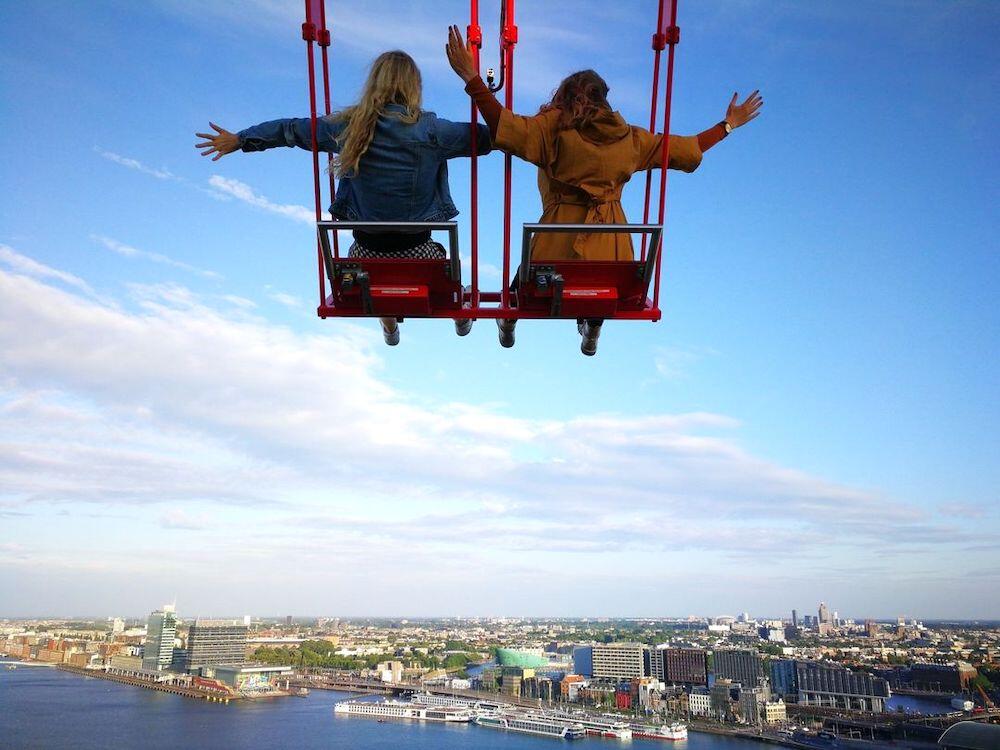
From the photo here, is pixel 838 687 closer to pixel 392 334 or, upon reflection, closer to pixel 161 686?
pixel 161 686

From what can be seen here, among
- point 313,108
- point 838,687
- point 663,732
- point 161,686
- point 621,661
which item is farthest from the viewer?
point 621,661

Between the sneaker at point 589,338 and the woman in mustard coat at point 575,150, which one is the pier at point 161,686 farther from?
the woman in mustard coat at point 575,150

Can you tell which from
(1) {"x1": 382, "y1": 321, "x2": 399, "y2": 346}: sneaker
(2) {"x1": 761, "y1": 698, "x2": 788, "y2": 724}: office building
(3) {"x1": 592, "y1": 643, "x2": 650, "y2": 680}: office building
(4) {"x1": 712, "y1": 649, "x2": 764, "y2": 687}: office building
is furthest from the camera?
(3) {"x1": 592, "y1": 643, "x2": 650, "y2": 680}: office building

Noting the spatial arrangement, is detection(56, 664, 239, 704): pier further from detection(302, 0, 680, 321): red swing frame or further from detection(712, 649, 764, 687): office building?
detection(302, 0, 680, 321): red swing frame

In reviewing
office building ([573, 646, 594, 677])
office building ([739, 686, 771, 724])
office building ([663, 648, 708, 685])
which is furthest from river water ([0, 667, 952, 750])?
office building ([573, 646, 594, 677])

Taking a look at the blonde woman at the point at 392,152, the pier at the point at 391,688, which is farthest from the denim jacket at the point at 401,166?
the pier at the point at 391,688

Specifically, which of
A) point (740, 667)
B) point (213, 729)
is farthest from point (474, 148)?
point (740, 667)

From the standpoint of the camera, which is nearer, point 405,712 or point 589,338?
point 589,338

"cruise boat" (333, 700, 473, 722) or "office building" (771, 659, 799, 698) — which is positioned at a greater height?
"office building" (771, 659, 799, 698)
